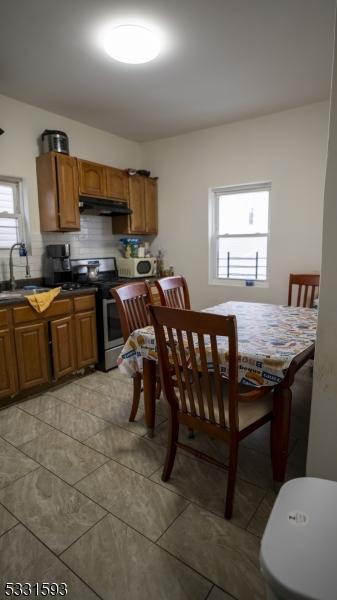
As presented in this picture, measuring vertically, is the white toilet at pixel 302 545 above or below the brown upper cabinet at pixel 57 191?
below

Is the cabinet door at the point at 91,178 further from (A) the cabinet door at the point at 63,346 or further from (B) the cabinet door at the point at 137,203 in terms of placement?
(A) the cabinet door at the point at 63,346

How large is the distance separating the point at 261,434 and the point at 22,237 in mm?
2782

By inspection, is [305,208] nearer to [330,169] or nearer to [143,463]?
[330,169]

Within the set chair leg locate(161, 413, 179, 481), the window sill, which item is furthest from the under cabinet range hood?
chair leg locate(161, 413, 179, 481)

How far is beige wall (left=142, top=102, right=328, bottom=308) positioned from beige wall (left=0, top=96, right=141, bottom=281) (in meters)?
0.68

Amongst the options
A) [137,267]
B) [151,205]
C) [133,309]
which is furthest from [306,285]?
[151,205]

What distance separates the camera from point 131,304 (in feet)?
7.25

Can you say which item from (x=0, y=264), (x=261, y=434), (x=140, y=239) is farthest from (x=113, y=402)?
(x=140, y=239)

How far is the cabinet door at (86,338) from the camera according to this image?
3.05m

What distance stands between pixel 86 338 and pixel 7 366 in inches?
30.7

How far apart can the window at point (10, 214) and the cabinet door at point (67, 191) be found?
0.43m

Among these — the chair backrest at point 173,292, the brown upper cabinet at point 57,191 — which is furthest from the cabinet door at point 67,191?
the chair backrest at point 173,292

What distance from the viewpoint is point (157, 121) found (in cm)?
347

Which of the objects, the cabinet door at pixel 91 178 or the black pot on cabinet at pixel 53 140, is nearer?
the black pot on cabinet at pixel 53 140
